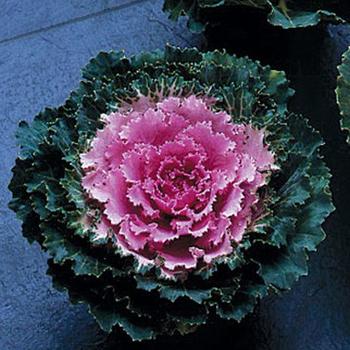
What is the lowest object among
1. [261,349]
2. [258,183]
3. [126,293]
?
Answer: [261,349]

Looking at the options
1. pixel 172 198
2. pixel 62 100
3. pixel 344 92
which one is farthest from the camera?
pixel 62 100

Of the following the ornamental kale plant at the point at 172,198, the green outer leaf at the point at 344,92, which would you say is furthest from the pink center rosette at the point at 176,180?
the green outer leaf at the point at 344,92

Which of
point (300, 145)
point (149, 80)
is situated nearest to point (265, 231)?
point (300, 145)

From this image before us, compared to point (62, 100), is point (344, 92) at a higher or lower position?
higher

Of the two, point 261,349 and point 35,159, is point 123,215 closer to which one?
point 35,159

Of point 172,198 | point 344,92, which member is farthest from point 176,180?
point 344,92

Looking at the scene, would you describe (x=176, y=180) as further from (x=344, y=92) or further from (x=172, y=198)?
(x=344, y=92)

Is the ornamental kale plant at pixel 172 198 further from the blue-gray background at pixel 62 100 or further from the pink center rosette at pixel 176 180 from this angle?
the blue-gray background at pixel 62 100

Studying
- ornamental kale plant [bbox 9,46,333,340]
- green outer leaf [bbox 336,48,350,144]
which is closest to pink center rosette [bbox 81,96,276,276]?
ornamental kale plant [bbox 9,46,333,340]

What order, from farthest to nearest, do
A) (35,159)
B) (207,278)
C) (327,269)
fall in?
(327,269)
(35,159)
(207,278)
